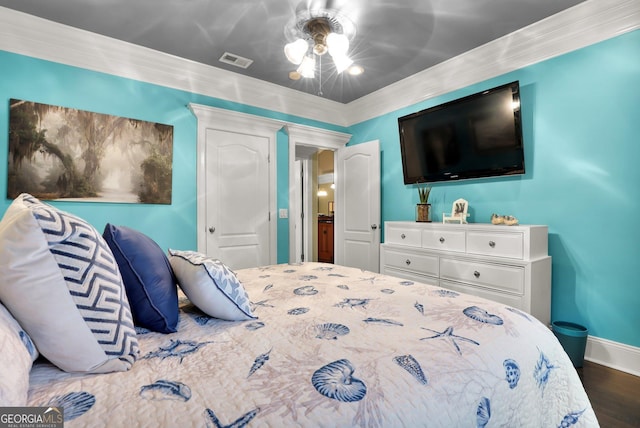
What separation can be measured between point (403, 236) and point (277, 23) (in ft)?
7.47

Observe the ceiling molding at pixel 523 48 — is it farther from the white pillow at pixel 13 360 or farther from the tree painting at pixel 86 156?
the white pillow at pixel 13 360

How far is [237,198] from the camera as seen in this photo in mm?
3498

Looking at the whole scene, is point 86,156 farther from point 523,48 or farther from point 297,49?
point 523,48

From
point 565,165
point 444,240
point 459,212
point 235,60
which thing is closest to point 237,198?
point 235,60

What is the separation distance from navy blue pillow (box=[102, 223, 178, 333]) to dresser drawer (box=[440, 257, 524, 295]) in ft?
7.61

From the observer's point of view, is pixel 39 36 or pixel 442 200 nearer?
pixel 39 36

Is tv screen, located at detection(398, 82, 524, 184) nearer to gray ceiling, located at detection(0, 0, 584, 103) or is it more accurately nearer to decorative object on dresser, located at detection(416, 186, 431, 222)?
decorative object on dresser, located at detection(416, 186, 431, 222)

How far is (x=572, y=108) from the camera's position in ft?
7.93

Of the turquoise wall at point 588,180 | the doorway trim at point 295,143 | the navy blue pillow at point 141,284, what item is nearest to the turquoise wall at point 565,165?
the turquoise wall at point 588,180

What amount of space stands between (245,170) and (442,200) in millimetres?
2262

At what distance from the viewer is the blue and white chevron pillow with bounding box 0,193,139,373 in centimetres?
68

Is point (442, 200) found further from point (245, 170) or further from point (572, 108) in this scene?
point (245, 170)

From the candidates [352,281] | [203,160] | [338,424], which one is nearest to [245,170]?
[203,160]

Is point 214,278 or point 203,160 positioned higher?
point 203,160
